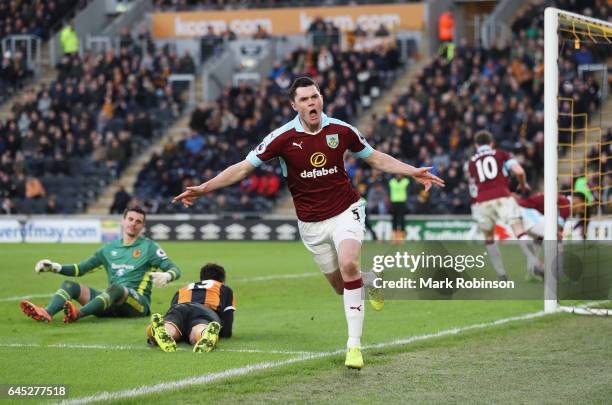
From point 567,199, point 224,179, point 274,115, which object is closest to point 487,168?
point 567,199

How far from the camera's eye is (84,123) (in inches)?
1479

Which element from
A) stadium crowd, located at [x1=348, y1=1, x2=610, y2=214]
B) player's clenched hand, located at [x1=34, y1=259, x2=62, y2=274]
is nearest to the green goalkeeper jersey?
player's clenched hand, located at [x1=34, y1=259, x2=62, y2=274]

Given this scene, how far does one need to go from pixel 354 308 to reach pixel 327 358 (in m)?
0.51

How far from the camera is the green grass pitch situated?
7645 mm

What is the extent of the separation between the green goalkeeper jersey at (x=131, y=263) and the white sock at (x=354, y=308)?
11.8 ft

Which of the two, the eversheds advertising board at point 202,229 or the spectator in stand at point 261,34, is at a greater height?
the spectator in stand at point 261,34

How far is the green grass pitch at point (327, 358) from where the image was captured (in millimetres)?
7645

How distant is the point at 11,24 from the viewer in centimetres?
4353

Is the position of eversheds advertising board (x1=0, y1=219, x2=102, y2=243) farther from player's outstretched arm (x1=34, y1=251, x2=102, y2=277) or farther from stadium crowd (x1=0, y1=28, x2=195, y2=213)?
player's outstretched arm (x1=34, y1=251, x2=102, y2=277)

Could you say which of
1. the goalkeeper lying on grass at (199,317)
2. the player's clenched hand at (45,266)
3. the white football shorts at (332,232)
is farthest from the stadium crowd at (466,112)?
the white football shorts at (332,232)

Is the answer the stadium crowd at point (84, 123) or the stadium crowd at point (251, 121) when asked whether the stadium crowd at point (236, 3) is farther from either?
the stadium crowd at point (251, 121)

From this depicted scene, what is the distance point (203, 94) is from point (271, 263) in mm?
18088

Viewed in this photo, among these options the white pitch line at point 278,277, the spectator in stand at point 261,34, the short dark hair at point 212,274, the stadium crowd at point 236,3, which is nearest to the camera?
the short dark hair at point 212,274

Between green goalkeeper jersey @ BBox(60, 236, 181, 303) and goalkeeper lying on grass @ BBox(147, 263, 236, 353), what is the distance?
1.48 meters
